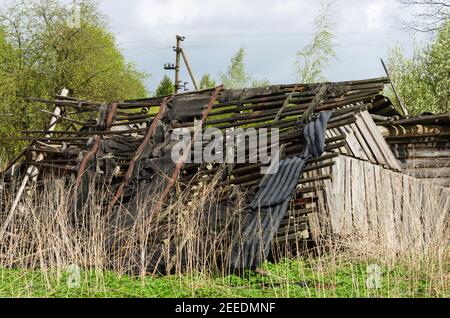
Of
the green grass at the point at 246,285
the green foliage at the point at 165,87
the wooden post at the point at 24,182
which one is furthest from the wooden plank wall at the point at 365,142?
the green foliage at the point at 165,87

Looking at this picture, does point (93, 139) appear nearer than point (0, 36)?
Yes

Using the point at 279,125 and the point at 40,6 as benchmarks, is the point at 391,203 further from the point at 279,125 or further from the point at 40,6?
the point at 40,6

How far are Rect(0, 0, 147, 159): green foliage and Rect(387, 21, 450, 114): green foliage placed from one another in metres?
12.5

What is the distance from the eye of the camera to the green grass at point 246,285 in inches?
274

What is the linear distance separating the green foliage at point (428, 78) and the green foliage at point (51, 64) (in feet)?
40.9

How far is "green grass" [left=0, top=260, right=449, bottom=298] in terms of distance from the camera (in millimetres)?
6969

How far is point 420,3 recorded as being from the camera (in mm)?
25234

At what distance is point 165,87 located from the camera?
46.2m

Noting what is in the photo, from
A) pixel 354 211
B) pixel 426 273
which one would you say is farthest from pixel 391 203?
pixel 426 273

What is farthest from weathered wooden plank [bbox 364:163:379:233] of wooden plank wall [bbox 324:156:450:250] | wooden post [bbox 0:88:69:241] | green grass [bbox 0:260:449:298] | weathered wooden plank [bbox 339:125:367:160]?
wooden post [bbox 0:88:69:241]

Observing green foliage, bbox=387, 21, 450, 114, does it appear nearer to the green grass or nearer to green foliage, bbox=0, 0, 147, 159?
green foliage, bbox=0, 0, 147, 159

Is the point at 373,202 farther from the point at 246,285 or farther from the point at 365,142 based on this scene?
the point at 246,285

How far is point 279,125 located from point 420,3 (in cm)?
1703

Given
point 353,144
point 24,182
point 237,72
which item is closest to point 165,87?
point 237,72
